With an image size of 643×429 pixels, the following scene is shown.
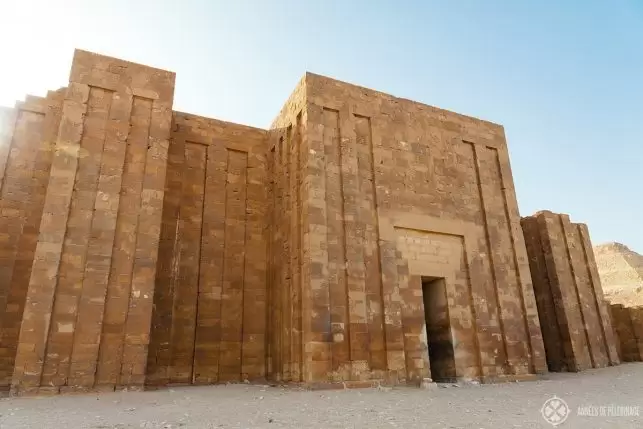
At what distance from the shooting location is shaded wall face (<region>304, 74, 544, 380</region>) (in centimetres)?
1055

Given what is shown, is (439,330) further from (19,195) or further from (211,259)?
(19,195)

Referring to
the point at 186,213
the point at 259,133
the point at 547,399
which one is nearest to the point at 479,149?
the point at 259,133

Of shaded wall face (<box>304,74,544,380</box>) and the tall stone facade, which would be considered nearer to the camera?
the tall stone facade

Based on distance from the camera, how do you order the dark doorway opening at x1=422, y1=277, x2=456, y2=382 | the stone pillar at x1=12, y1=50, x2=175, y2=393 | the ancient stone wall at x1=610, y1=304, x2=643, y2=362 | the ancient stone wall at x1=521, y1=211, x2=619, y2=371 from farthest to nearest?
the ancient stone wall at x1=610, y1=304, x2=643, y2=362 → the ancient stone wall at x1=521, y1=211, x2=619, y2=371 → the dark doorway opening at x1=422, y1=277, x2=456, y2=382 → the stone pillar at x1=12, y1=50, x2=175, y2=393

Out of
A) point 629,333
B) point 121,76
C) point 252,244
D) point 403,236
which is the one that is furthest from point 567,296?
point 121,76

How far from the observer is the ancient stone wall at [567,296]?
16.4 metres

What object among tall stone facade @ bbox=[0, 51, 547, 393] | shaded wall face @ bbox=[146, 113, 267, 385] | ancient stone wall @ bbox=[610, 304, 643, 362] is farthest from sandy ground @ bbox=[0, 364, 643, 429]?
ancient stone wall @ bbox=[610, 304, 643, 362]

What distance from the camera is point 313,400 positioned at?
774cm

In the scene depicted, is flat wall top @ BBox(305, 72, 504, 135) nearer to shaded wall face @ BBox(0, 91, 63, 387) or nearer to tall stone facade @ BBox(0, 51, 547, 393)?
tall stone facade @ BBox(0, 51, 547, 393)

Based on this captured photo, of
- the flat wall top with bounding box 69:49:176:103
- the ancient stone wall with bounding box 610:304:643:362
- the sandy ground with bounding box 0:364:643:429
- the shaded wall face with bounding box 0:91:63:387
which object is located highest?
the flat wall top with bounding box 69:49:176:103

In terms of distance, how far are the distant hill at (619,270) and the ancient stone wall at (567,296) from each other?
62.0ft

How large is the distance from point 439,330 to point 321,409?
6.70m

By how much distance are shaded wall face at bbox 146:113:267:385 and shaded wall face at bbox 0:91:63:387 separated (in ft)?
10.6

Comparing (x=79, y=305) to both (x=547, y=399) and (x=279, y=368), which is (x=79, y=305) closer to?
(x=279, y=368)
